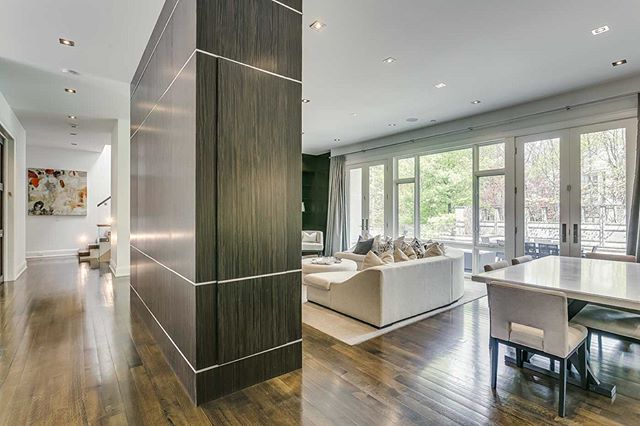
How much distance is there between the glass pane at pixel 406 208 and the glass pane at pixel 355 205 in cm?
141

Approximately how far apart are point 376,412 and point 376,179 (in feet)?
22.5

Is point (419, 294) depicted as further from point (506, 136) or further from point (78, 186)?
point (78, 186)

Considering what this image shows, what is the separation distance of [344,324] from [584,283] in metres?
2.24

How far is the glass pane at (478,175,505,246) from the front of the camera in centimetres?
604

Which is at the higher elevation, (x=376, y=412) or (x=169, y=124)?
(x=169, y=124)

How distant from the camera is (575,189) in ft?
16.4

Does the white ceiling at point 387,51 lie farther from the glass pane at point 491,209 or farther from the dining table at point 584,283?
the dining table at point 584,283

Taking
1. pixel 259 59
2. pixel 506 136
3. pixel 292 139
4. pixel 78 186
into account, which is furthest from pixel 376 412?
pixel 78 186

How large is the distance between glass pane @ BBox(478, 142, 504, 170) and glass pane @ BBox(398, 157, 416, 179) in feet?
5.06

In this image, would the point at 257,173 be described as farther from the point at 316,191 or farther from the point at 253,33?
the point at 316,191

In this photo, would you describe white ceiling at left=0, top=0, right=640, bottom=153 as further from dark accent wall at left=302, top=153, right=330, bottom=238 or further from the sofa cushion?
dark accent wall at left=302, top=153, right=330, bottom=238

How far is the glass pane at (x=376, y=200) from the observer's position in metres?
8.30

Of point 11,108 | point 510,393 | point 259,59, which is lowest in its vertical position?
point 510,393

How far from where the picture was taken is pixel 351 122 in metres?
6.71
